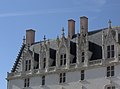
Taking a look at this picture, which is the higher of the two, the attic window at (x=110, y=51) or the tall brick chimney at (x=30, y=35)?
the tall brick chimney at (x=30, y=35)

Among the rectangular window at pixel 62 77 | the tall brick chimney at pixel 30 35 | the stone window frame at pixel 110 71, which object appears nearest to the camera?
the stone window frame at pixel 110 71

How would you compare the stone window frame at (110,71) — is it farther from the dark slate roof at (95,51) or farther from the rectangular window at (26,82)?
the rectangular window at (26,82)

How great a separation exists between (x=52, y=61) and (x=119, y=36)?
357 inches

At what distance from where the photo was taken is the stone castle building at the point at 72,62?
53.6m

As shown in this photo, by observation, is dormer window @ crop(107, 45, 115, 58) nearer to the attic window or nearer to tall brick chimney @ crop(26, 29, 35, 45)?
the attic window

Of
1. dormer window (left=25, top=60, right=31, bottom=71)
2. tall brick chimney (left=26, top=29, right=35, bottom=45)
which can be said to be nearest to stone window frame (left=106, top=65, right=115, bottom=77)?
dormer window (left=25, top=60, right=31, bottom=71)

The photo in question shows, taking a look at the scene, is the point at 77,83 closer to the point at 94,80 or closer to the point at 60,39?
the point at 94,80

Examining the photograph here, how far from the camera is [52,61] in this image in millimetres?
59156

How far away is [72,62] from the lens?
57.0m

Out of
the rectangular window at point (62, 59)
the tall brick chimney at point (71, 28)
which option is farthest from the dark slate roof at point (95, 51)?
the tall brick chimney at point (71, 28)

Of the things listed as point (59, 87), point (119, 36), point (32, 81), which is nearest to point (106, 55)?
point (119, 36)

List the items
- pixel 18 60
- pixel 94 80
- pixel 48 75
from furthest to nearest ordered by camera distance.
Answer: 1. pixel 18 60
2. pixel 48 75
3. pixel 94 80

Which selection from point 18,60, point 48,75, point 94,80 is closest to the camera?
point 94,80

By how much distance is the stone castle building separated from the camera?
5356cm
